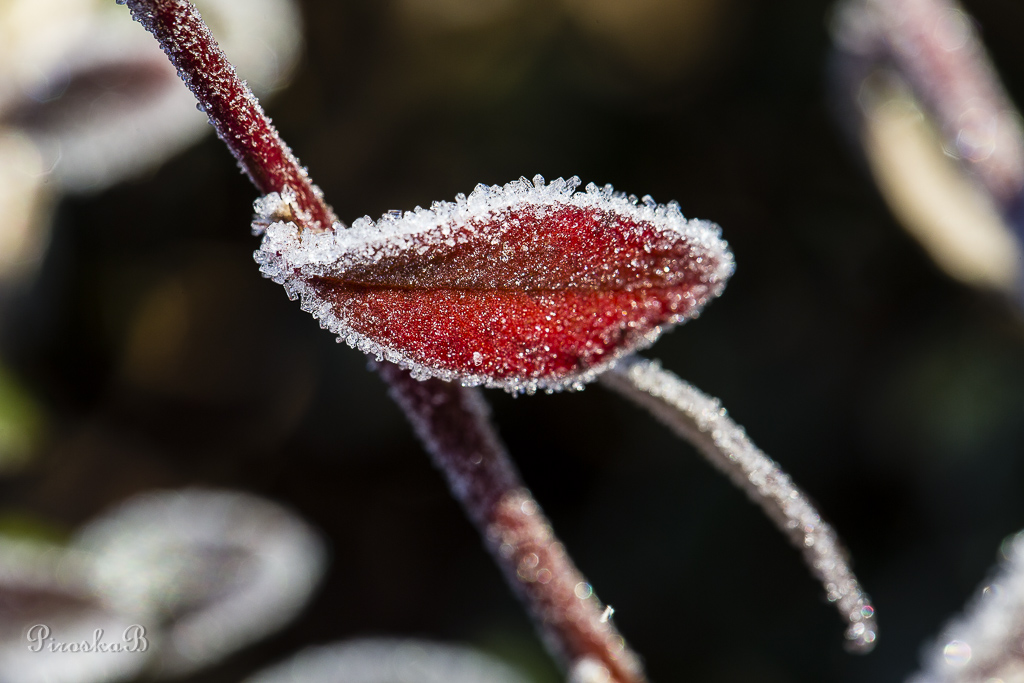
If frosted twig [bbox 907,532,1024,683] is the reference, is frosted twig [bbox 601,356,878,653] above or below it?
above

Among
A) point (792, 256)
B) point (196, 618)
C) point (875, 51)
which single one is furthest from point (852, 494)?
point (196, 618)

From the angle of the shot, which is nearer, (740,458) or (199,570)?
(740,458)

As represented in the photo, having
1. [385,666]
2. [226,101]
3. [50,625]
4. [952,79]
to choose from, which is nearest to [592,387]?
[385,666]

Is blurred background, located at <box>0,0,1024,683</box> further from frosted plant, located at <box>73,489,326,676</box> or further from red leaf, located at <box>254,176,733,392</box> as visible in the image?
red leaf, located at <box>254,176,733,392</box>

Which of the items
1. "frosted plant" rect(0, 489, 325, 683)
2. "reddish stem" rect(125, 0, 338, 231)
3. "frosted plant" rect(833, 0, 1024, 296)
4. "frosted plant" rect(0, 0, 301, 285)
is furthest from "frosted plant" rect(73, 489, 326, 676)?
"frosted plant" rect(833, 0, 1024, 296)

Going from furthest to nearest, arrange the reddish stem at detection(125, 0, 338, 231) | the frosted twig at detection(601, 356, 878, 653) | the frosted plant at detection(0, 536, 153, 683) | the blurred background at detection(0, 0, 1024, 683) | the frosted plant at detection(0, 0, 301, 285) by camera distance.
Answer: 1. the blurred background at detection(0, 0, 1024, 683)
2. the frosted plant at detection(0, 0, 301, 285)
3. the frosted plant at detection(0, 536, 153, 683)
4. the frosted twig at detection(601, 356, 878, 653)
5. the reddish stem at detection(125, 0, 338, 231)

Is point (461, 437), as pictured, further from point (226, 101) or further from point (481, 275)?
point (226, 101)
